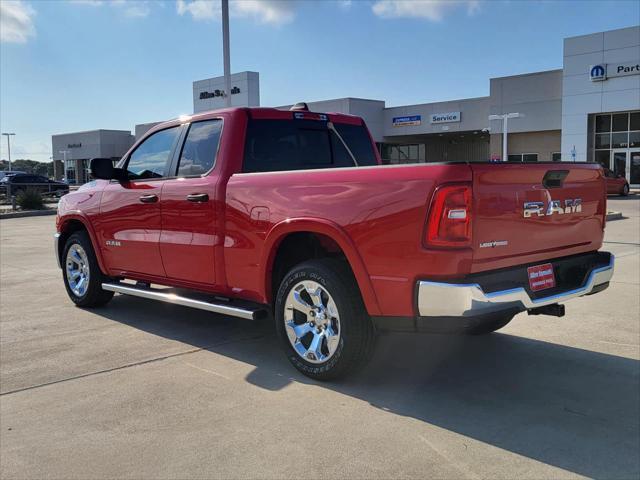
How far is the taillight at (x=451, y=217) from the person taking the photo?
347 cm

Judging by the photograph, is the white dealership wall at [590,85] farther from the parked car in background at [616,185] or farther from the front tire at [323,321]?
the front tire at [323,321]

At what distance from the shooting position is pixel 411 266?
362 centimetres

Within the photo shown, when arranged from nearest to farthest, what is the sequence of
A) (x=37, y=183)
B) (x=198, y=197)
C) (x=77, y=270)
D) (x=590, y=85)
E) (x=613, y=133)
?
1. (x=198, y=197)
2. (x=77, y=270)
3. (x=37, y=183)
4. (x=590, y=85)
5. (x=613, y=133)

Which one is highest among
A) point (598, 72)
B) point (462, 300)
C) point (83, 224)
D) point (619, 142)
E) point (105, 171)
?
point (598, 72)

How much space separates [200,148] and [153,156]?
802mm

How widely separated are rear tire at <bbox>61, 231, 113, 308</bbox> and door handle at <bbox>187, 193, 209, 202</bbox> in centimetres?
203

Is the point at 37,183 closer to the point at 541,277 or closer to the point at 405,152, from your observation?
the point at 405,152

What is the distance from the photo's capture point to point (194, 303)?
16.6ft

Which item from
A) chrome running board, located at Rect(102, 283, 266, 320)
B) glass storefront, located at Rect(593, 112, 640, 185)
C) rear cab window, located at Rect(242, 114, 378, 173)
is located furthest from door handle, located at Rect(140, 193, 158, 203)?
glass storefront, located at Rect(593, 112, 640, 185)

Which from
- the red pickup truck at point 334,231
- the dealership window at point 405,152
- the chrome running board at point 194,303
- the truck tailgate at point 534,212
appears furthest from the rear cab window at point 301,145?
the dealership window at point 405,152

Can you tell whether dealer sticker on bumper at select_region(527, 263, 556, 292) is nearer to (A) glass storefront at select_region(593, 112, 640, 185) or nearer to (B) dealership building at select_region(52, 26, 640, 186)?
→ (B) dealership building at select_region(52, 26, 640, 186)

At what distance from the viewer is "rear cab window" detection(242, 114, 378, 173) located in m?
5.16

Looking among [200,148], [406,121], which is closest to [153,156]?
[200,148]

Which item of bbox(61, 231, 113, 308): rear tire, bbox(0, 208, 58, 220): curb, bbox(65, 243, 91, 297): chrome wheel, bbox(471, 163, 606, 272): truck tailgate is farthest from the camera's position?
bbox(0, 208, 58, 220): curb
